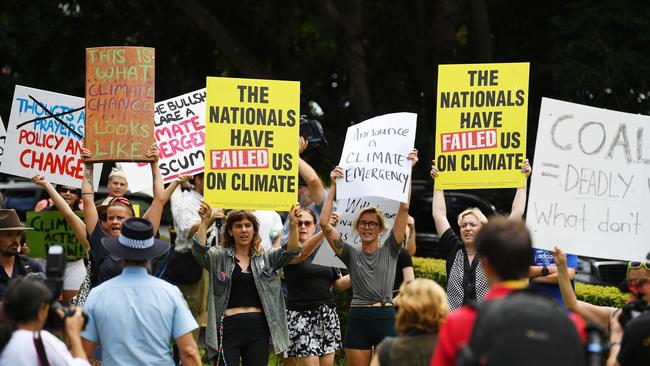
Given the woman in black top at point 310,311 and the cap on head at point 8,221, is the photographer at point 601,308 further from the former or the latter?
the cap on head at point 8,221

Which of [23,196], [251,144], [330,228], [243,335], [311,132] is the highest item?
[311,132]

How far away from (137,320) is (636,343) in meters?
2.90

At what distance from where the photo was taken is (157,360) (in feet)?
22.5

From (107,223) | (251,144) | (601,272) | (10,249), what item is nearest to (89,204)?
(107,223)

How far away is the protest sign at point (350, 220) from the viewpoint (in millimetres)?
10289

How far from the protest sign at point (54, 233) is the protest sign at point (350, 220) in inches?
100

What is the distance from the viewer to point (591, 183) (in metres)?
8.78

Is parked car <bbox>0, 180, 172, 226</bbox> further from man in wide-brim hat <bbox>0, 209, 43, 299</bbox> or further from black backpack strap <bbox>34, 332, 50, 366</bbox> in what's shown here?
black backpack strap <bbox>34, 332, 50, 366</bbox>

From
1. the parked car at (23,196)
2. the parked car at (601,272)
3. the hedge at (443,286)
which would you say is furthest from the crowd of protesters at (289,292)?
the parked car at (23,196)

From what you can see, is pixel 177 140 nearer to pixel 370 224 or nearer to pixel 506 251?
pixel 370 224

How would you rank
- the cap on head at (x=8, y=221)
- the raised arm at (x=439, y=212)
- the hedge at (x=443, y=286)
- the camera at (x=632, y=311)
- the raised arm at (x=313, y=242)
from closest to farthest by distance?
1. the camera at (x=632, y=311)
2. the cap on head at (x=8, y=221)
3. the raised arm at (x=439, y=212)
4. the raised arm at (x=313, y=242)
5. the hedge at (x=443, y=286)

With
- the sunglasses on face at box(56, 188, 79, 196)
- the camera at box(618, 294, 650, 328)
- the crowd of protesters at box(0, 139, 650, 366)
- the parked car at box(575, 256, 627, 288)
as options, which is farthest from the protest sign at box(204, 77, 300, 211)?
the parked car at box(575, 256, 627, 288)

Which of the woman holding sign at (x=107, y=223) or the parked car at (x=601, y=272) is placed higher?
the woman holding sign at (x=107, y=223)

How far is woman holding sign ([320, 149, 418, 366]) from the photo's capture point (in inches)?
378
